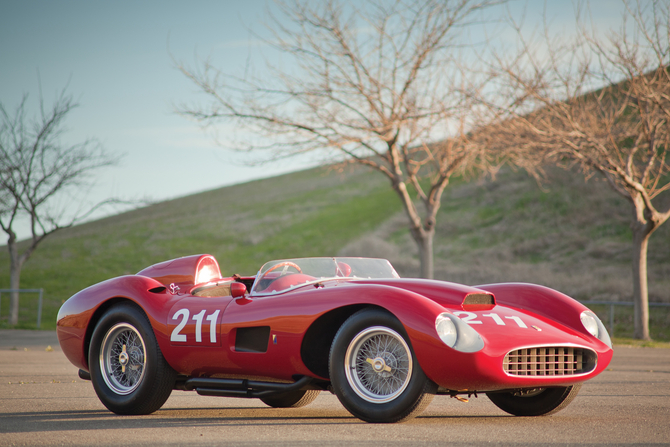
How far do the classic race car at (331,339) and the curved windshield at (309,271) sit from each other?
14 mm

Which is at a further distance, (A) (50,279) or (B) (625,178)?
(A) (50,279)

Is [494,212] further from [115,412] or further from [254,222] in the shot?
[115,412]

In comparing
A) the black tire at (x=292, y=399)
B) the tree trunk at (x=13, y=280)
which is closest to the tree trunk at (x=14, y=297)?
the tree trunk at (x=13, y=280)

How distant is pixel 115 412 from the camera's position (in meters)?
5.52

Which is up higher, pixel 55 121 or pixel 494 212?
pixel 55 121

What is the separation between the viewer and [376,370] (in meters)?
4.45

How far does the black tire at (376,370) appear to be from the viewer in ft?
14.2

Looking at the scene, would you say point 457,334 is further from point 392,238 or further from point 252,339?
point 392,238

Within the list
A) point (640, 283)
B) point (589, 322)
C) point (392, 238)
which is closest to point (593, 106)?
point (640, 283)

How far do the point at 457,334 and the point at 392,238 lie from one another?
114 feet

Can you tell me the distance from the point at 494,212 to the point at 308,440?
37409mm

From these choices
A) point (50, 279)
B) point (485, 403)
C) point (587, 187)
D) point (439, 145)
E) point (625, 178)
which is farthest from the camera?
point (587, 187)

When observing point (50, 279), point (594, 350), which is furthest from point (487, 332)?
point (50, 279)

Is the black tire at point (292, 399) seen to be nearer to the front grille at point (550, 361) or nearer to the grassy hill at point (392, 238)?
the front grille at point (550, 361)
